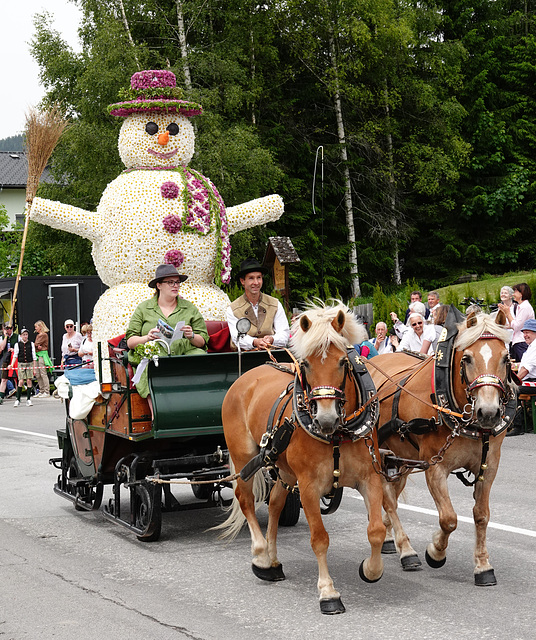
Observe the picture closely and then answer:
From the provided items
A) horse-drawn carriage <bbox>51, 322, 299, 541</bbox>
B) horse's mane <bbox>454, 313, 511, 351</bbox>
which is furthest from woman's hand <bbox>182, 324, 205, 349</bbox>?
horse's mane <bbox>454, 313, 511, 351</bbox>

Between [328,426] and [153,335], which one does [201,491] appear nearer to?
[153,335]

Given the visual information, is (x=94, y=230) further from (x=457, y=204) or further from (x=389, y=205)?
(x=457, y=204)

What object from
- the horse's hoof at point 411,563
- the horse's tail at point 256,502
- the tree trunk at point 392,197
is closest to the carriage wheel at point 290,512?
the horse's tail at point 256,502

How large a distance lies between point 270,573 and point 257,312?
8.09 ft

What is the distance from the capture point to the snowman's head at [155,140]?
10.2 metres

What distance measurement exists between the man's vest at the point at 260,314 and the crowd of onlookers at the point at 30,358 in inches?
523

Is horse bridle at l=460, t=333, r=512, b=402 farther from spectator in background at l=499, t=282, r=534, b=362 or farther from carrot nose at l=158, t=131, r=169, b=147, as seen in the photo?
spectator in background at l=499, t=282, r=534, b=362

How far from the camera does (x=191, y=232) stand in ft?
31.8

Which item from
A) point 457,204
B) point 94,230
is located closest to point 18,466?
point 94,230

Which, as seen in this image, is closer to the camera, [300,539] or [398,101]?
[300,539]

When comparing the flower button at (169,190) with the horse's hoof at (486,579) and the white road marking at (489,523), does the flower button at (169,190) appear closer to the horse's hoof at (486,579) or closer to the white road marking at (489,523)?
the white road marking at (489,523)

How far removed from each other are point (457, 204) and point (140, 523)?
1200 inches

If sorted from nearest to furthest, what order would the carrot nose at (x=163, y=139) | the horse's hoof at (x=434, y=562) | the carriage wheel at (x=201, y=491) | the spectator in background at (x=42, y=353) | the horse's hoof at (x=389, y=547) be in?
the horse's hoof at (x=434, y=562), the horse's hoof at (x=389, y=547), the carriage wheel at (x=201, y=491), the carrot nose at (x=163, y=139), the spectator in background at (x=42, y=353)

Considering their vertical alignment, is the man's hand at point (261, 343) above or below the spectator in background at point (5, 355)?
above
